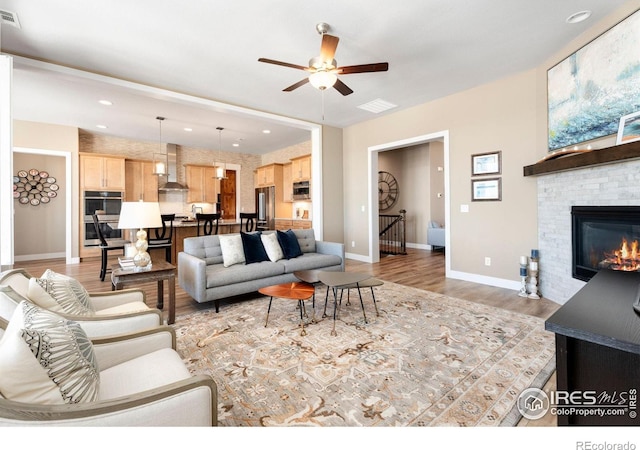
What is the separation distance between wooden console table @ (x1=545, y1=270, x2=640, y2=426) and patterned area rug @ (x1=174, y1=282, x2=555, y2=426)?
0.68 meters

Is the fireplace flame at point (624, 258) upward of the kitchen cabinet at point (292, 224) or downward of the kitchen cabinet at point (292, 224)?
downward

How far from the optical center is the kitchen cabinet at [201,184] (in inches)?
328

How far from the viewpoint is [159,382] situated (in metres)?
1.24

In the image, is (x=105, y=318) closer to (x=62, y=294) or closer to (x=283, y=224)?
(x=62, y=294)

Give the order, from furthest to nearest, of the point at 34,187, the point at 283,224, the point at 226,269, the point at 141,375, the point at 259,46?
the point at 283,224 → the point at 34,187 → the point at 226,269 → the point at 259,46 → the point at 141,375

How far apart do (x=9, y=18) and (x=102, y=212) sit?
14.4 ft

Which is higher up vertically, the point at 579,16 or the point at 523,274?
the point at 579,16

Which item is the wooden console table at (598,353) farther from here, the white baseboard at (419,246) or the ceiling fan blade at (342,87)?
the white baseboard at (419,246)

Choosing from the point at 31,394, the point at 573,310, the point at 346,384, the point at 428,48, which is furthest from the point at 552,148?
the point at 31,394

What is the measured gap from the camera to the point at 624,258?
282cm

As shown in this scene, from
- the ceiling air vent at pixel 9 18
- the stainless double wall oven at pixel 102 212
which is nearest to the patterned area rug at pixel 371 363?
the ceiling air vent at pixel 9 18

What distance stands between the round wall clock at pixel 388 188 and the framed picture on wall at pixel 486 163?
4.28 m

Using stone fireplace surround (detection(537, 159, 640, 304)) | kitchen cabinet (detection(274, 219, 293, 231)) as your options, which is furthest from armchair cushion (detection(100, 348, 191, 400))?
kitchen cabinet (detection(274, 219, 293, 231))

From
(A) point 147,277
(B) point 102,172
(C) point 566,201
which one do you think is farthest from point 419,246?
(B) point 102,172
